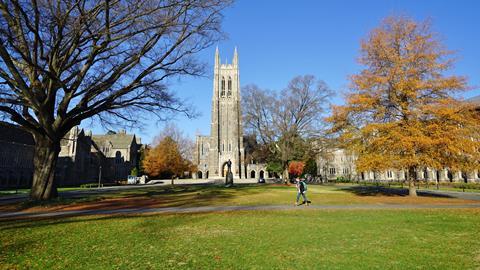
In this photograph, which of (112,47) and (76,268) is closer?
(76,268)

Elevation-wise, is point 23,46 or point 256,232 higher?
point 23,46

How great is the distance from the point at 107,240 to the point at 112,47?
1195cm

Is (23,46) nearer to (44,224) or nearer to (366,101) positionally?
(44,224)

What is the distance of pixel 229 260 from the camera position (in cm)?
589

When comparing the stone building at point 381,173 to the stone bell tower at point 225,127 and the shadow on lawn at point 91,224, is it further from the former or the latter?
the stone bell tower at point 225,127

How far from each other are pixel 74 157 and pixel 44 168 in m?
50.0

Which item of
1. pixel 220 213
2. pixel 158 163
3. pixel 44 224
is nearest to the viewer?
pixel 44 224

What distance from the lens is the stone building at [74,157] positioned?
50312 mm

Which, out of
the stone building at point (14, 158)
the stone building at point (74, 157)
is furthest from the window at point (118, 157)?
the stone building at point (14, 158)

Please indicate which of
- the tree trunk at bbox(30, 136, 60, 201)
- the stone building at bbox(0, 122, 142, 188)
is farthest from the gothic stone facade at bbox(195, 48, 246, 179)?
the tree trunk at bbox(30, 136, 60, 201)

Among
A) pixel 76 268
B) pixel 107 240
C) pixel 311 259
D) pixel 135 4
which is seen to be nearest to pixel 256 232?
pixel 311 259

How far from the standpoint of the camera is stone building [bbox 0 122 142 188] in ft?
165

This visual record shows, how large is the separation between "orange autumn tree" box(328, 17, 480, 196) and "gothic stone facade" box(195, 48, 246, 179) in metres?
53.4

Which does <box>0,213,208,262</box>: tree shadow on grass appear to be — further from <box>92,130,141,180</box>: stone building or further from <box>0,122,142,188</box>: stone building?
<box>92,130,141,180</box>: stone building
